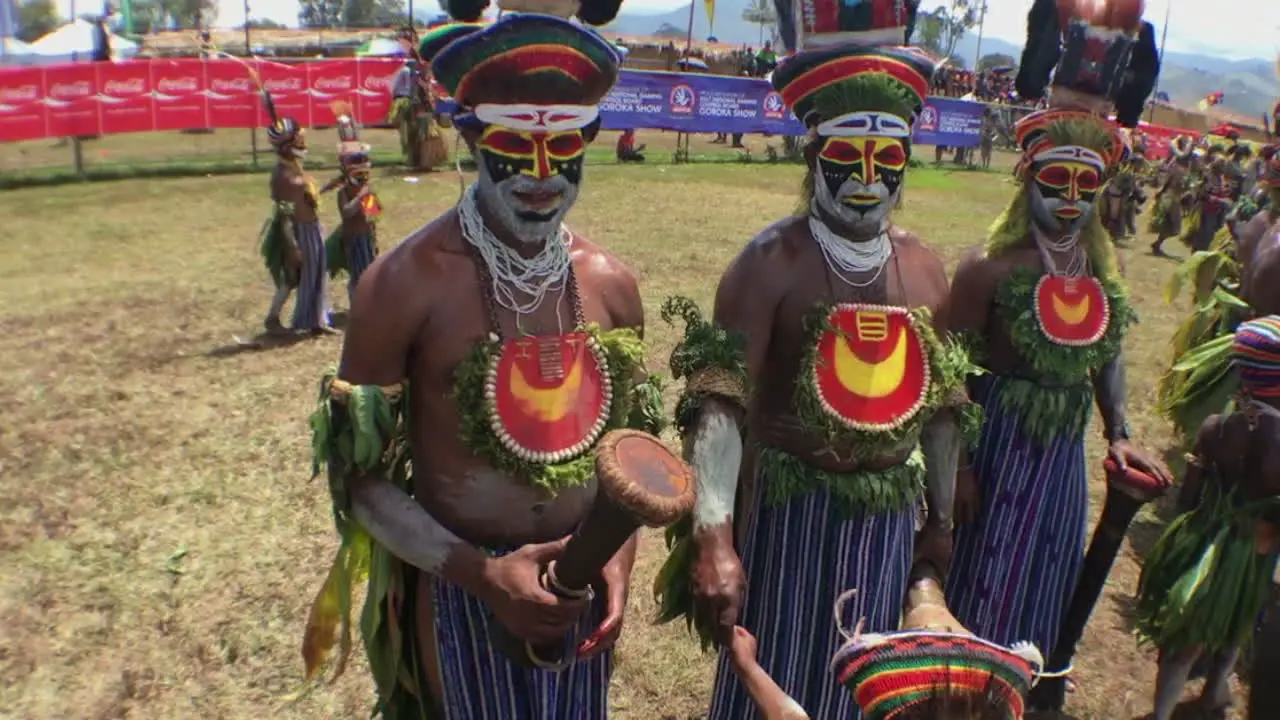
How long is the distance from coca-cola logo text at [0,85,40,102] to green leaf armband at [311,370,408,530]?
18.1 metres

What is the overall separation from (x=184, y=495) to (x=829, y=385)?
16.0 feet

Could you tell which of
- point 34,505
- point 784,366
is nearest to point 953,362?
point 784,366

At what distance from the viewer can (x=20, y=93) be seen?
17000 millimetres

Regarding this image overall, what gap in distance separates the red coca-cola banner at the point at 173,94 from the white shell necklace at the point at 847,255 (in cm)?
1825

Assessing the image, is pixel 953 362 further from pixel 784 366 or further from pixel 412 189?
pixel 412 189

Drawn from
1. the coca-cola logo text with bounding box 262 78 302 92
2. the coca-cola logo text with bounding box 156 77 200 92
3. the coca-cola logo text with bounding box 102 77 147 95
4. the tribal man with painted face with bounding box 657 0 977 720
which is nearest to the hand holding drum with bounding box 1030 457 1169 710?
the tribal man with painted face with bounding box 657 0 977 720

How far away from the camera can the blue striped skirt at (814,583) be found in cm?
307

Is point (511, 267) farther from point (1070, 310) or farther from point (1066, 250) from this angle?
point (1066, 250)

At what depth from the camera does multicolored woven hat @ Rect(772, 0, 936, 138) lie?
2.91 m

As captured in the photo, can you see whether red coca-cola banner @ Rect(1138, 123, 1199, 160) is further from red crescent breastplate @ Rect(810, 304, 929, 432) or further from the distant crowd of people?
red crescent breastplate @ Rect(810, 304, 929, 432)

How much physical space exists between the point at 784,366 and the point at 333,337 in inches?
305

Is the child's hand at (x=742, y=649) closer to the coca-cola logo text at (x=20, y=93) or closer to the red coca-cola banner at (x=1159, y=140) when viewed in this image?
the coca-cola logo text at (x=20, y=93)

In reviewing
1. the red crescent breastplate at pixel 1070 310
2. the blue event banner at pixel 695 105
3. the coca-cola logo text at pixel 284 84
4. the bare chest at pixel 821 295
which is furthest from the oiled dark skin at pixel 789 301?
the coca-cola logo text at pixel 284 84

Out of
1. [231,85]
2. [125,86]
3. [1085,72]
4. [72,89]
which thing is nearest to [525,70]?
[1085,72]
